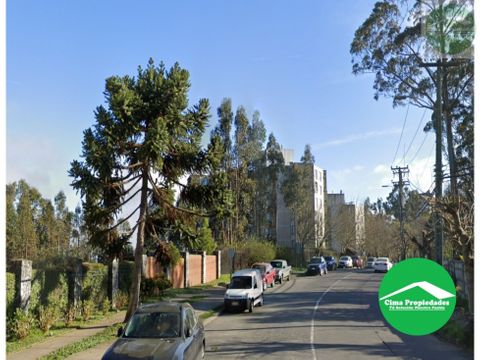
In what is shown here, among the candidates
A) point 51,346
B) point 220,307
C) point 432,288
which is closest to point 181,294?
point 220,307

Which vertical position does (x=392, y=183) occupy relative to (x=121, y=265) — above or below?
above

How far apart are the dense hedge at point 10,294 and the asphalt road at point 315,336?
5929mm

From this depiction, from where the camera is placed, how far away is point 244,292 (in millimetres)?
24094

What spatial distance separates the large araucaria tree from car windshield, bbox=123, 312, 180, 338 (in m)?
6.94

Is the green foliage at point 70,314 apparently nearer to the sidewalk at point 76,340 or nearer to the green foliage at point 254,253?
the sidewalk at point 76,340

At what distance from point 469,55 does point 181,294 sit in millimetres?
19059

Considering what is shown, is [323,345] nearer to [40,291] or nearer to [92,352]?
[92,352]

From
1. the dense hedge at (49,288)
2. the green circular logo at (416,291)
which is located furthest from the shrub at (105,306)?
the green circular logo at (416,291)

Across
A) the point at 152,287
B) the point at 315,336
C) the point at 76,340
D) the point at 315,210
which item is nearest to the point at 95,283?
the point at 152,287

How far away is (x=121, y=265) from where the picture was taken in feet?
83.4

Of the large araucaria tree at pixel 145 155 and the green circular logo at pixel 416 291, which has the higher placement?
the large araucaria tree at pixel 145 155

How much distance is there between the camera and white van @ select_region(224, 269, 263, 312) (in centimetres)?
2375

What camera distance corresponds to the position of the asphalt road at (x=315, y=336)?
13664mm

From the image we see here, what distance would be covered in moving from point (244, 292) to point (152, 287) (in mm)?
6018
